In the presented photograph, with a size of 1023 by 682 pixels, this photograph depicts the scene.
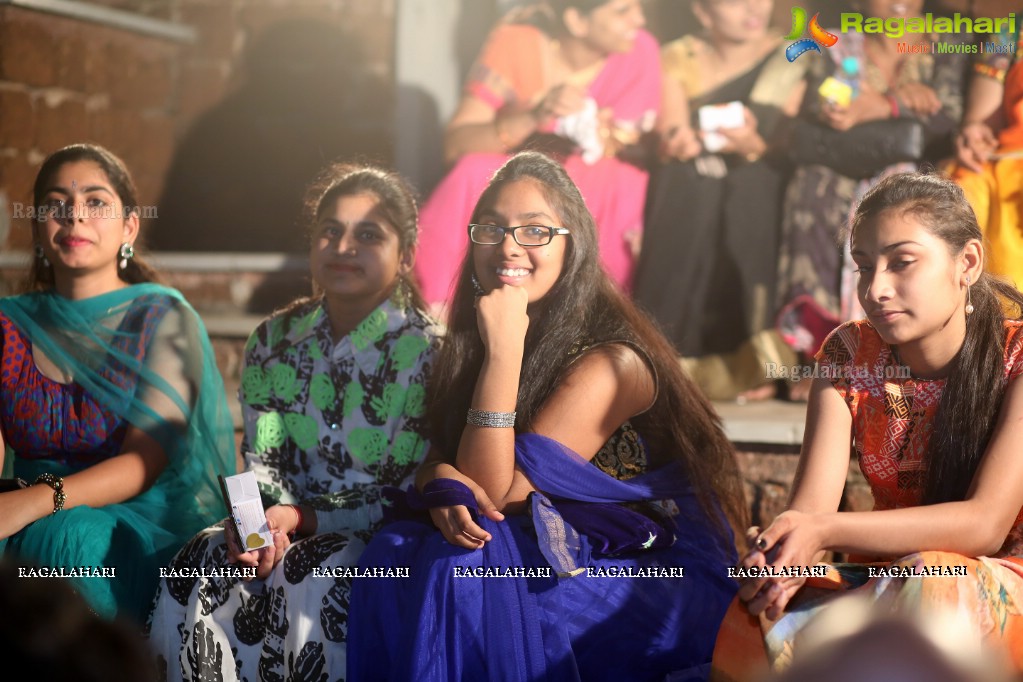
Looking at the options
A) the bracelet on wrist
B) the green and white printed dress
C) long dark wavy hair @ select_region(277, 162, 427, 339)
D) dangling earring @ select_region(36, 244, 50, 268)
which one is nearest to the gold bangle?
long dark wavy hair @ select_region(277, 162, 427, 339)

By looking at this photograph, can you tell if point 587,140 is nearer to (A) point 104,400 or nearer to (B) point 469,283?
(B) point 469,283

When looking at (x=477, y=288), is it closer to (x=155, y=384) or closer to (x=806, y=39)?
(x=155, y=384)

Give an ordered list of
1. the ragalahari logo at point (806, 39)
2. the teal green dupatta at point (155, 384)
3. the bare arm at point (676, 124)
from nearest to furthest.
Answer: the teal green dupatta at point (155, 384), the ragalahari logo at point (806, 39), the bare arm at point (676, 124)

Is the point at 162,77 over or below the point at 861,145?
over

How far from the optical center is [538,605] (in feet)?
7.41

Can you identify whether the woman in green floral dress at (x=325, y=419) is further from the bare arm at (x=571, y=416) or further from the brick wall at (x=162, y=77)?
the brick wall at (x=162, y=77)

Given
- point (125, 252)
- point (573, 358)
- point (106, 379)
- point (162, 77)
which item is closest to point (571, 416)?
point (573, 358)

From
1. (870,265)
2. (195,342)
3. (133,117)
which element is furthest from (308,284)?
(870,265)

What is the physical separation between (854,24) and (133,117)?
342 centimetres

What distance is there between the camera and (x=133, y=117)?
16.9 ft

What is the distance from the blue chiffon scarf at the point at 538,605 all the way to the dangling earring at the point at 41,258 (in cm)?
145

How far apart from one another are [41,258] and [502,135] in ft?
6.43

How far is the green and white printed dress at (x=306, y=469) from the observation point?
2.39 meters

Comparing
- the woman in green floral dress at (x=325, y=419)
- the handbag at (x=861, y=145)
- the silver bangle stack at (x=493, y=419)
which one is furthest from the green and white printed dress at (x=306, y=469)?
the handbag at (x=861, y=145)
